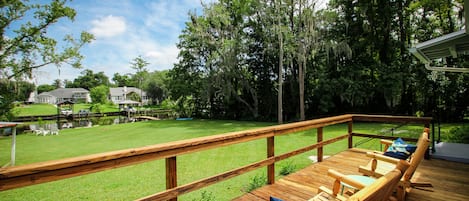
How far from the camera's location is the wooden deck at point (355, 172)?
2.48 m

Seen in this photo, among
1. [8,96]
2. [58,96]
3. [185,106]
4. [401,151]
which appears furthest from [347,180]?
[58,96]

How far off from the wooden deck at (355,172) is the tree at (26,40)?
48.4ft

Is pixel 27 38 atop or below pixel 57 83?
below

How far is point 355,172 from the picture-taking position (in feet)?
10.6

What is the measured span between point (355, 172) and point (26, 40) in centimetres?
1625

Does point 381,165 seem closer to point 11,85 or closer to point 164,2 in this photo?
point 164,2

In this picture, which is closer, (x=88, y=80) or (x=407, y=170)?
(x=407, y=170)

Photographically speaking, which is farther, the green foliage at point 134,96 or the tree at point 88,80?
the tree at point 88,80

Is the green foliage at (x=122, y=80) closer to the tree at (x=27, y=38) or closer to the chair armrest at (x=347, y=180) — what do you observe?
the tree at (x=27, y=38)

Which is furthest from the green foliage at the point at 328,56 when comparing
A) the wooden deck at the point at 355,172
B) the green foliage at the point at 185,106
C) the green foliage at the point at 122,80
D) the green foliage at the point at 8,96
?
the green foliage at the point at 122,80

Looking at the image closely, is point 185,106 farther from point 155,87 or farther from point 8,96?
point 155,87

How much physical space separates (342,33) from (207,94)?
10.1 meters

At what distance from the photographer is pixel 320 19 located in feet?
43.3

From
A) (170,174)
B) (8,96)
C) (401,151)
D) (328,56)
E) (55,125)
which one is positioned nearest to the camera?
(170,174)
